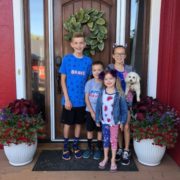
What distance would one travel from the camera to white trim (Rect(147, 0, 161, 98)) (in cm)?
302

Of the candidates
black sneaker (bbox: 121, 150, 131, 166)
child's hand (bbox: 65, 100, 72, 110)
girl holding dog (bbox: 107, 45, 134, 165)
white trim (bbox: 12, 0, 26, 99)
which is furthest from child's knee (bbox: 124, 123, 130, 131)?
white trim (bbox: 12, 0, 26, 99)

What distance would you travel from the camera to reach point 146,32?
3.10m

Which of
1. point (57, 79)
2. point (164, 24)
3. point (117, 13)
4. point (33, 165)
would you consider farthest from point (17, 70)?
point (164, 24)

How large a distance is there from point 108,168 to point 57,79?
1282 mm

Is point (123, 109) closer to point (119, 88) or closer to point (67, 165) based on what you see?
point (119, 88)

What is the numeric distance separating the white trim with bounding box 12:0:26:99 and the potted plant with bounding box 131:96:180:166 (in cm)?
142

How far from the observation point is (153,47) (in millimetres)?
3062

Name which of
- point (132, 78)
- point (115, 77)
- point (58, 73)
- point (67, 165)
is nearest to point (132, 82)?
point (132, 78)

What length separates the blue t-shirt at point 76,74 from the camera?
276cm

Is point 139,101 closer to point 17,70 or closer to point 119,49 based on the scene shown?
point 119,49

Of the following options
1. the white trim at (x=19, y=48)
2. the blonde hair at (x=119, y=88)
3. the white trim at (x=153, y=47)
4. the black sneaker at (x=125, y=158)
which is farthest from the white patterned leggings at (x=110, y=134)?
the white trim at (x=19, y=48)

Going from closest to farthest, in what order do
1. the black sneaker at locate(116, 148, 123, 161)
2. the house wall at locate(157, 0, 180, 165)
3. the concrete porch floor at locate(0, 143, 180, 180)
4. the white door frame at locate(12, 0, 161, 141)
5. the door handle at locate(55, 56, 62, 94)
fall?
the concrete porch floor at locate(0, 143, 180, 180) → the house wall at locate(157, 0, 180, 165) → the black sneaker at locate(116, 148, 123, 161) → the white door frame at locate(12, 0, 161, 141) → the door handle at locate(55, 56, 62, 94)

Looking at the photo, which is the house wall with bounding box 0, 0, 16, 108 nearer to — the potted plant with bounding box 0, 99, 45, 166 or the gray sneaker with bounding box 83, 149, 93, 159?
the potted plant with bounding box 0, 99, 45, 166

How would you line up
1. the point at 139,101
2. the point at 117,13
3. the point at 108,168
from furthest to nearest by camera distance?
1. the point at 117,13
2. the point at 139,101
3. the point at 108,168
